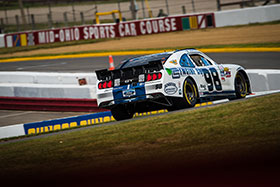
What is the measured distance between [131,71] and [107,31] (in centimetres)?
2602

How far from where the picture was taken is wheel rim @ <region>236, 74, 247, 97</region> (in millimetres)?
11945

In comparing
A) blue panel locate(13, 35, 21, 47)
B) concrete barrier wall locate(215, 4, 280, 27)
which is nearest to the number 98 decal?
→ concrete barrier wall locate(215, 4, 280, 27)

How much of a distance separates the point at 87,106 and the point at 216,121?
21.9ft

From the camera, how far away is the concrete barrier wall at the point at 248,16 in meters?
30.8

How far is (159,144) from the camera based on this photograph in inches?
307

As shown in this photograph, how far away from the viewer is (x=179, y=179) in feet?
18.5

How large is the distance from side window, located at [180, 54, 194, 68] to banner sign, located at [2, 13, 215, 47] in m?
23.4

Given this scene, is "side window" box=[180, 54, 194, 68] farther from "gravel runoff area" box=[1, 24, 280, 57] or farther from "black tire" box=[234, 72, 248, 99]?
"gravel runoff area" box=[1, 24, 280, 57]

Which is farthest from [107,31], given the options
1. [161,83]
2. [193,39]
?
[161,83]

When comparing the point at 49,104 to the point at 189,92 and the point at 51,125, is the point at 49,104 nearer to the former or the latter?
the point at 51,125

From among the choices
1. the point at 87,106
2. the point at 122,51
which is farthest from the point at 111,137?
the point at 122,51

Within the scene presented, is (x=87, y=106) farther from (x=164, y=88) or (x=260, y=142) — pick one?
(x=260, y=142)

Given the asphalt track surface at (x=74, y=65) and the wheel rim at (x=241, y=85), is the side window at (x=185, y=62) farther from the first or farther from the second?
the asphalt track surface at (x=74, y=65)

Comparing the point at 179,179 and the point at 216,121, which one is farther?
the point at 216,121
